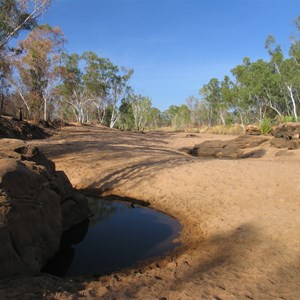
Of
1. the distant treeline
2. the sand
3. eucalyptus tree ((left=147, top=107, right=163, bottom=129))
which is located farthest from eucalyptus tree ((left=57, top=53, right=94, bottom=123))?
eucalyptus tree ((left=147, top=107, right=163, bottom=129))

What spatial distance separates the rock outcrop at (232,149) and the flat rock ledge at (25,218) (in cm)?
1462

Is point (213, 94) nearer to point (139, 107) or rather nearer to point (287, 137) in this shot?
point (139, 107)

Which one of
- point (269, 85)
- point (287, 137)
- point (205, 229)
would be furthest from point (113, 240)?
point (269, 85)

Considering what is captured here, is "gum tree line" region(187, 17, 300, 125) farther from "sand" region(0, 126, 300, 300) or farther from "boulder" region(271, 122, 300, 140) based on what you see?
"sand" region(0, 126, 300, 300)

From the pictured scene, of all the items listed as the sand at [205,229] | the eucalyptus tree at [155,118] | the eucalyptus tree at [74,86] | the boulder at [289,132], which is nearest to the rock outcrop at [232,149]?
the boulder at [289,132]

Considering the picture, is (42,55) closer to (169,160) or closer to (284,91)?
(169,160)

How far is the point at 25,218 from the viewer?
4219mm

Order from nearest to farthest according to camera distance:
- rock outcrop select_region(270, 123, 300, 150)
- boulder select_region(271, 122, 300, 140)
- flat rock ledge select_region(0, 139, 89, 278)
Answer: flat rock ledge select_region(0, 139, 89, 278)
rock outcrop select_region(270, 123, 300, 150)
boulder select_region(271, 122, 300, 140)

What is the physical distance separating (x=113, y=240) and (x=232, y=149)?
48.8ft

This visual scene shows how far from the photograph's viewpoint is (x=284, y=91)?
43844 mm

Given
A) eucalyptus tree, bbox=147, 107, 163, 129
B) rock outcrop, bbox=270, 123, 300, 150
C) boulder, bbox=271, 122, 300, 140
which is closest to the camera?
rock outcrop, bbox=270, 123, 300, 150

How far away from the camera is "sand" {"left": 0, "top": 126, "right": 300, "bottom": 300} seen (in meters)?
3.48

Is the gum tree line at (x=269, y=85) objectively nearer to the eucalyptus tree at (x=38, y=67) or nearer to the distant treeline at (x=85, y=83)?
the distant treeline at (x=85, y=83)

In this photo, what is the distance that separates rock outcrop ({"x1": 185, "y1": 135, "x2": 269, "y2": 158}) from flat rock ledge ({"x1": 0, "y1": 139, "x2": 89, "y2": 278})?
1462 centimetres
